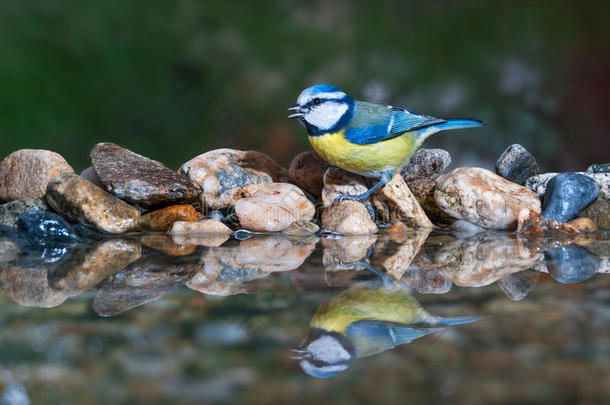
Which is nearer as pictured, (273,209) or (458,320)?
(458,320)

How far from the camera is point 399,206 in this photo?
239 cm

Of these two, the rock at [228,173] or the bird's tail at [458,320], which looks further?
the rock at [228,173]

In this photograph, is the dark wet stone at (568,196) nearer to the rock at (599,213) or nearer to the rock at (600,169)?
the rock at (599,213)

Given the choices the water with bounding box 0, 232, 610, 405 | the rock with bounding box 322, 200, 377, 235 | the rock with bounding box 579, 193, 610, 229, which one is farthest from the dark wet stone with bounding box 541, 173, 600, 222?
the rock with bounding box 322, 200, 377, 235

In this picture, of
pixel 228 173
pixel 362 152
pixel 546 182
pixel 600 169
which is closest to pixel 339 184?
pixel 362 152

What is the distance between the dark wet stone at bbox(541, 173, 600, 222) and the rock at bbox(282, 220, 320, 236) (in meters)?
0.94

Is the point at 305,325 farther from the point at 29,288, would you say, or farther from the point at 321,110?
the point at 321,110

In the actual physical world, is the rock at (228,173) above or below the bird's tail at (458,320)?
above

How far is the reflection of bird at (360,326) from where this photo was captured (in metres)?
0.98

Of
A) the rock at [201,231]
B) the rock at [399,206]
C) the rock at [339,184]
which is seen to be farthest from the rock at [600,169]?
the rock at [201,231]

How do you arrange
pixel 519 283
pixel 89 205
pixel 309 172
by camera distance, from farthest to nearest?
pixel 309 172, pixel 89 205, pixel 519 283

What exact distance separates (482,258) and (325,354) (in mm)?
973

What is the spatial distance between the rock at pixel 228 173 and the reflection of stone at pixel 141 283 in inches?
31.1

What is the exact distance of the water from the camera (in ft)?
2.78
